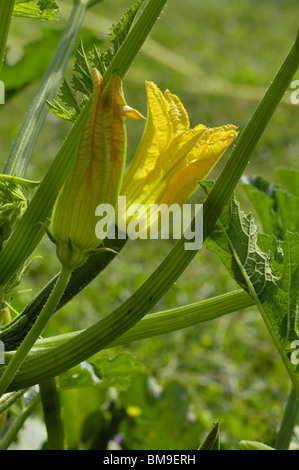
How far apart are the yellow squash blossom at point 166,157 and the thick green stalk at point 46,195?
0.19 ft

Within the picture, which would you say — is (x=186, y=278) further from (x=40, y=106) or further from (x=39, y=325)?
(x=39, y=325)

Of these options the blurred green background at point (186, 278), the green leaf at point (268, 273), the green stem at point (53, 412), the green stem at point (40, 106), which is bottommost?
the blurred green background at point (186, 278)

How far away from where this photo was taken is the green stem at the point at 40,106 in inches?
33.5

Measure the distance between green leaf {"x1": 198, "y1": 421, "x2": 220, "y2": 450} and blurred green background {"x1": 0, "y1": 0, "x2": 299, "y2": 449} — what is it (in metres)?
0.24

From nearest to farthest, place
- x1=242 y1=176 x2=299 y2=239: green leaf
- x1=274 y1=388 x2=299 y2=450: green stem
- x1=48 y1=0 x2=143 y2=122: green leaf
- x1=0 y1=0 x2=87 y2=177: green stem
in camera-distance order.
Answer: x1=48 y1=0 x2=143 y2=122: green leaf
x1=0 y1=0 x2=87 y2=177: green stem
x1=274 y1=388 x2=299 y2=450: green stem
x1=242 y1=176 x2=299 y2=239: green leaf

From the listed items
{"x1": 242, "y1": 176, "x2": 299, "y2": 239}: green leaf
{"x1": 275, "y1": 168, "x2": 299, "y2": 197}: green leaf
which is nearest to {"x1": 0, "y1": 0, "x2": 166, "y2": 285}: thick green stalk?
{"x1": 242, "y1": 176, "x2": 299, "y2": 239}: green leaf

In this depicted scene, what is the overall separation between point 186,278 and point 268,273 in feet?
6.11

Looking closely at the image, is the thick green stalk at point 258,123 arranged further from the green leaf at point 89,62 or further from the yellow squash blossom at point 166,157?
the green leaf at point 89,62

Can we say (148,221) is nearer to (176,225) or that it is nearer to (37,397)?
(37,397)

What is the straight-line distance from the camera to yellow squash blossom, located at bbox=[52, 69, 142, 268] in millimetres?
632

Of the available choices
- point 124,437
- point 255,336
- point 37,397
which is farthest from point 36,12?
point 255,336

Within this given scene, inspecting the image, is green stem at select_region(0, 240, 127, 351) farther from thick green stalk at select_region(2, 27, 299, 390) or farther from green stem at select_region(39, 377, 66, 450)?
green stem at select_region(39, 377, 66, 450)

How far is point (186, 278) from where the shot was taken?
264 centimetres

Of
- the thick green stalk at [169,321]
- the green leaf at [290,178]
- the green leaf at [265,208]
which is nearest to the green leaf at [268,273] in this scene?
the thick green stalk at [169,321]
